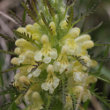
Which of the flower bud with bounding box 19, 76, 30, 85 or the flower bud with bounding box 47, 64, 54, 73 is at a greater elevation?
the flower bud with bounding box 47, 64, 54, 73

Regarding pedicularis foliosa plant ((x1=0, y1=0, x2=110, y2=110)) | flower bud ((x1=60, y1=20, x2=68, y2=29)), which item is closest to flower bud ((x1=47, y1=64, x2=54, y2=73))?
pedicularis foliosa plant ((x1=0, y1=0, x2=110, y2=110))

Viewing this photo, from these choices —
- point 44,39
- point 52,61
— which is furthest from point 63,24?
point 52,61

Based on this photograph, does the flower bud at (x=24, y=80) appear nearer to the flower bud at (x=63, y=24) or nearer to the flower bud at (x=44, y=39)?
the flower bud at (x=44, y=39)

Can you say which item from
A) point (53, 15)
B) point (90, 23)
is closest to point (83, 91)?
point (53, 15)

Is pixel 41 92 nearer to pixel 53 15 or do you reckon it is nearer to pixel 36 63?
pixel 36 63

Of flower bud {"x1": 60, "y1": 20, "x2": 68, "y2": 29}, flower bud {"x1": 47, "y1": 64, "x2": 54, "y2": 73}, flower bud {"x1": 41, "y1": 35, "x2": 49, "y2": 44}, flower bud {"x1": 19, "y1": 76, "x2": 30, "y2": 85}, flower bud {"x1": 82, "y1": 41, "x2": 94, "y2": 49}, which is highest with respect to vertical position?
flower bud {"x1": 60, "y1": 20, "x2": 68, "y2": 29}

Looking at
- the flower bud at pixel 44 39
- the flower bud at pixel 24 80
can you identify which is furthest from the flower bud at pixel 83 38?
the flower bud at pixel 24 80

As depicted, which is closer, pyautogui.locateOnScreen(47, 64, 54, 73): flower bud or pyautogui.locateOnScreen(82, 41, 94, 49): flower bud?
pyautogui.locateOnScreen(47, 64, 54, 73): flower bud

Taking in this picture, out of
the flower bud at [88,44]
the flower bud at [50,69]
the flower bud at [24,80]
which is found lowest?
the flower bud at [24,80]

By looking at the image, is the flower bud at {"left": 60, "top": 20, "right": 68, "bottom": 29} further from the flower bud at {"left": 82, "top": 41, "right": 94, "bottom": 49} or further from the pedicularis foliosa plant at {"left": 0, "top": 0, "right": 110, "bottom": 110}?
the flower bud at {"left": 82, "top": 41, "right": 94, "bottom": 49}
